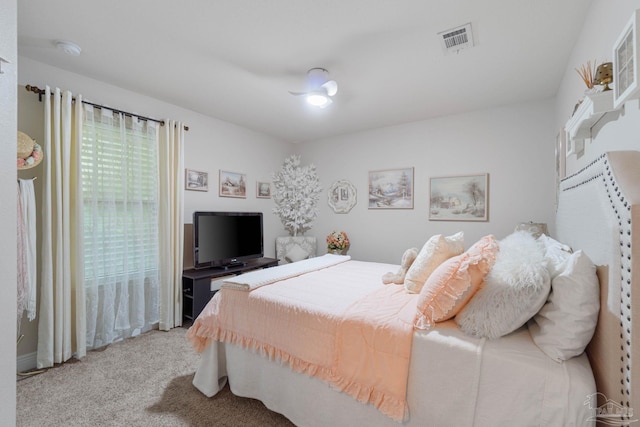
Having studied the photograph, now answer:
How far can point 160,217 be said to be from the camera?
10.2 ft

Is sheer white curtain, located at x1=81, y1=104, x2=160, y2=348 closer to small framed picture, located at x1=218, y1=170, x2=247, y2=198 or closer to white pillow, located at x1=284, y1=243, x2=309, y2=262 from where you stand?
small framed picture, located at x1=218, y1=170, x2=247, y2=198

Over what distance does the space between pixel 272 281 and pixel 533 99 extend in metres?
3.38

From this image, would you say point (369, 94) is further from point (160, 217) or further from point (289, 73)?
point (160, 217)

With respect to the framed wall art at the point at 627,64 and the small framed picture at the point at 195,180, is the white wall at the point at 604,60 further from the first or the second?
the small framed picture at the point at 195,180

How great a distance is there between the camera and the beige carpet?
1.73m

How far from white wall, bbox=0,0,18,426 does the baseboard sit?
1.89 meters

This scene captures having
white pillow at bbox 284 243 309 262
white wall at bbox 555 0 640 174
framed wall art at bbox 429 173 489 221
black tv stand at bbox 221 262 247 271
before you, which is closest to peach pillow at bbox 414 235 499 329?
white wall at bbox 555 0 640 174

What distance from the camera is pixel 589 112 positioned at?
1.34 metres

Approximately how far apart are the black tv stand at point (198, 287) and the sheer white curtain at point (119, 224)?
0.31 m

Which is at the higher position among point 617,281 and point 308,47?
point 308,47

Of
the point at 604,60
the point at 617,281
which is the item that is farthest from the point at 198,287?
the point at 604,60

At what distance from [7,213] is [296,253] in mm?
3621

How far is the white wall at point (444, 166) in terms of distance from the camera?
3.12 meters

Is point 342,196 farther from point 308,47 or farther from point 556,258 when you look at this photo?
point 556,258
